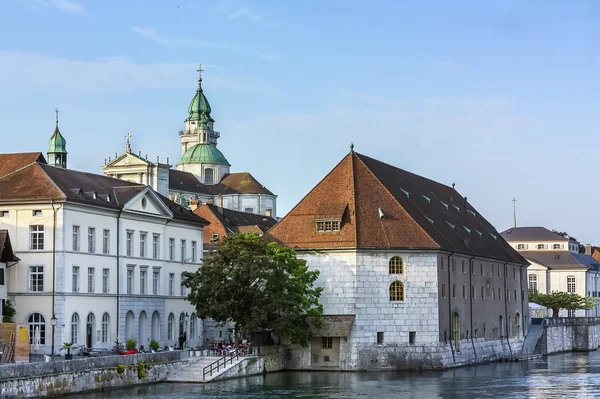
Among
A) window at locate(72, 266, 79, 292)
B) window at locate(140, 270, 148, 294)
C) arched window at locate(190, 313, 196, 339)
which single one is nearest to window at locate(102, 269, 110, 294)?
window at locate(72, 266, 79, 292)

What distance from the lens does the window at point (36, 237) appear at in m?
66.2

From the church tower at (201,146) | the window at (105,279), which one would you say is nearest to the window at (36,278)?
the window at (105,279)

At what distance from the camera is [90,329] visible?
6812 centimetres

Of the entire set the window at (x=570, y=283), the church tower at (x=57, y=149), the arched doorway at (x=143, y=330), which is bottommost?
the arched doorway at (x=143, y=330)

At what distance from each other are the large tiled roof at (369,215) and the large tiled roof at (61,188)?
1003 centimetres

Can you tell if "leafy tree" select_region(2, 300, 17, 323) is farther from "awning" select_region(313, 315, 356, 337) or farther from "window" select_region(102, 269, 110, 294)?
"awning" select_region(313, 315, 356, 337)

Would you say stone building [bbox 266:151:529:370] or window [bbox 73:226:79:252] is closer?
window [bbox 73:226:79:252]

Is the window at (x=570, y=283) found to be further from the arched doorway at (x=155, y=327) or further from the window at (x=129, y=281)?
the window at (x=129, y=281)

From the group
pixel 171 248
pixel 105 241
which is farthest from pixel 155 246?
pixel 105 241

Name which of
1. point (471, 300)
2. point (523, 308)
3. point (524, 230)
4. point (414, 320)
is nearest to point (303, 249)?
point (414, 320)

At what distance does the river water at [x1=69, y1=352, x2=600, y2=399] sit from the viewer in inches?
2196

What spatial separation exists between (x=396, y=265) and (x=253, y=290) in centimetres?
979

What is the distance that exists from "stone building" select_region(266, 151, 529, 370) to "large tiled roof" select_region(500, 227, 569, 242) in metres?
71.0

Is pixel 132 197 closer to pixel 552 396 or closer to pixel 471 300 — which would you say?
pixel 471 300
